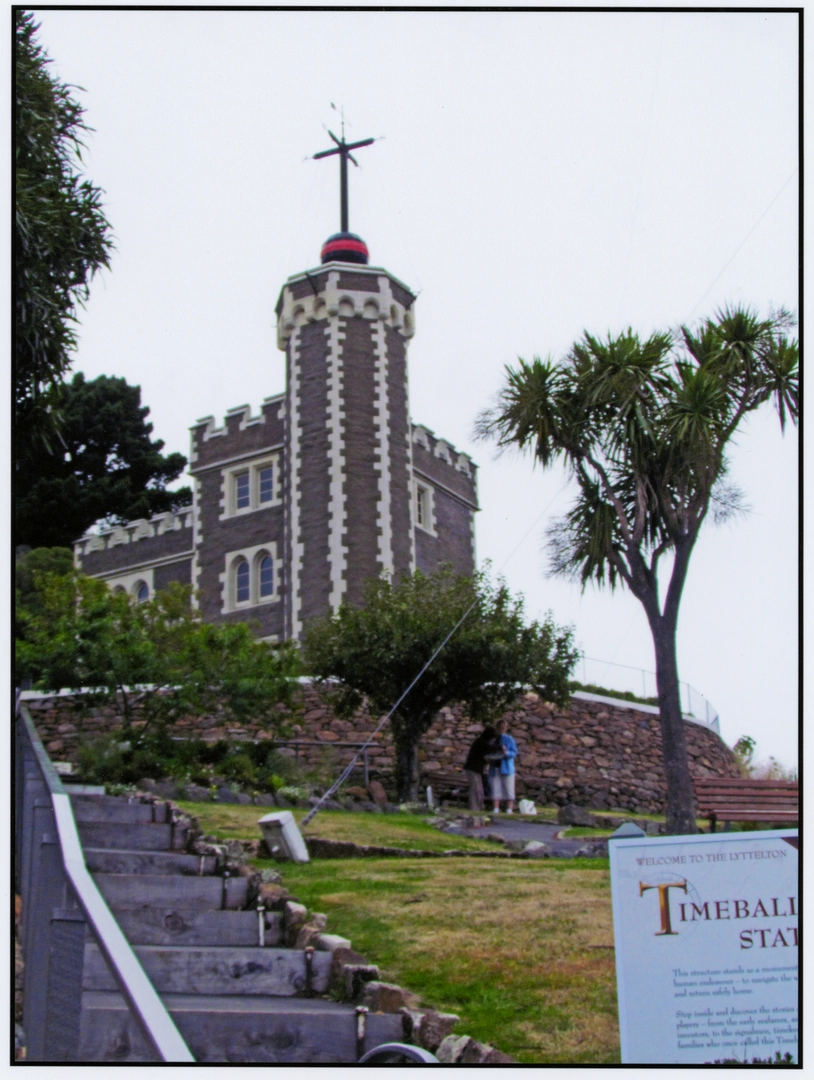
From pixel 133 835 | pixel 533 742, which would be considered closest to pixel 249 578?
pixel 533 742

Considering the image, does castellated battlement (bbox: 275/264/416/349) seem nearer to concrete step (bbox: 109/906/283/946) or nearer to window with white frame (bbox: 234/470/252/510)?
window with white frame (bbox: 234/470/252/510)

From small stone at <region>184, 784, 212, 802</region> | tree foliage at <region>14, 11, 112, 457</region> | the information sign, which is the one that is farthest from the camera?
small stone at <region>184, 784, 212, 802</region>

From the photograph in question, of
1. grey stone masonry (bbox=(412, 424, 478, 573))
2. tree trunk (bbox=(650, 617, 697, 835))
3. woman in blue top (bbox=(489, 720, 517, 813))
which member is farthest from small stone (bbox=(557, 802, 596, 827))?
grey stone masonry (bbox=(412, 424, 478, 573))

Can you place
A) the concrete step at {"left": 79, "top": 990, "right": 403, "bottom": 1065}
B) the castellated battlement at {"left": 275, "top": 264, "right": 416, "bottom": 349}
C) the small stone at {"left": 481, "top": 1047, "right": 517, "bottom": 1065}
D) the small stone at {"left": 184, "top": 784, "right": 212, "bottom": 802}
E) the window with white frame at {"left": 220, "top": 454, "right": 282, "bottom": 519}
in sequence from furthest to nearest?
the window with white frame at {"left": 220, "top": 454, "right": 282, "bottom": 519} < the castellated battlement at {"left": 275, "top": 264, "right": 416, "bottom": 349} < the small stone at {"left": 184, "top": 784, "right": 212, "bottom": 802} < the concrete step at {"left": 79, "top": 990, "right": 403, "bottom": 1065} < the small stone at {"left": 481, "top": 1047, "right": 517, "bottom": 1065}

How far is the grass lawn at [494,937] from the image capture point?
6.32 m

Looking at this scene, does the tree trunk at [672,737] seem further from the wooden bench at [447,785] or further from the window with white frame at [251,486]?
the window with white frame at [251,486]

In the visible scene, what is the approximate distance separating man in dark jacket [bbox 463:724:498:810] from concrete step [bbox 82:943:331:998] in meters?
13.5

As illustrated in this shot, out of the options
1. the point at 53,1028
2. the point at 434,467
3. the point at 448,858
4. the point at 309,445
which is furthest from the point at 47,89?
the point at 434,467

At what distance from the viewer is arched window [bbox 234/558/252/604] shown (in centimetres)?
3338

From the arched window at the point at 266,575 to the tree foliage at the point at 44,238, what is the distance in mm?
19601

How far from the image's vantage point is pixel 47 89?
40.6 feet

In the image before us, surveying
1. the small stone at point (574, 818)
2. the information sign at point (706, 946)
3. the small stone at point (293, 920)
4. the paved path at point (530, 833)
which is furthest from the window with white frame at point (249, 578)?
the information sign at point (706, 946)

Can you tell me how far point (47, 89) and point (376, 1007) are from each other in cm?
965

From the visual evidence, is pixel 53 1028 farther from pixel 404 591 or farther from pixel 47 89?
pixel 404 591
